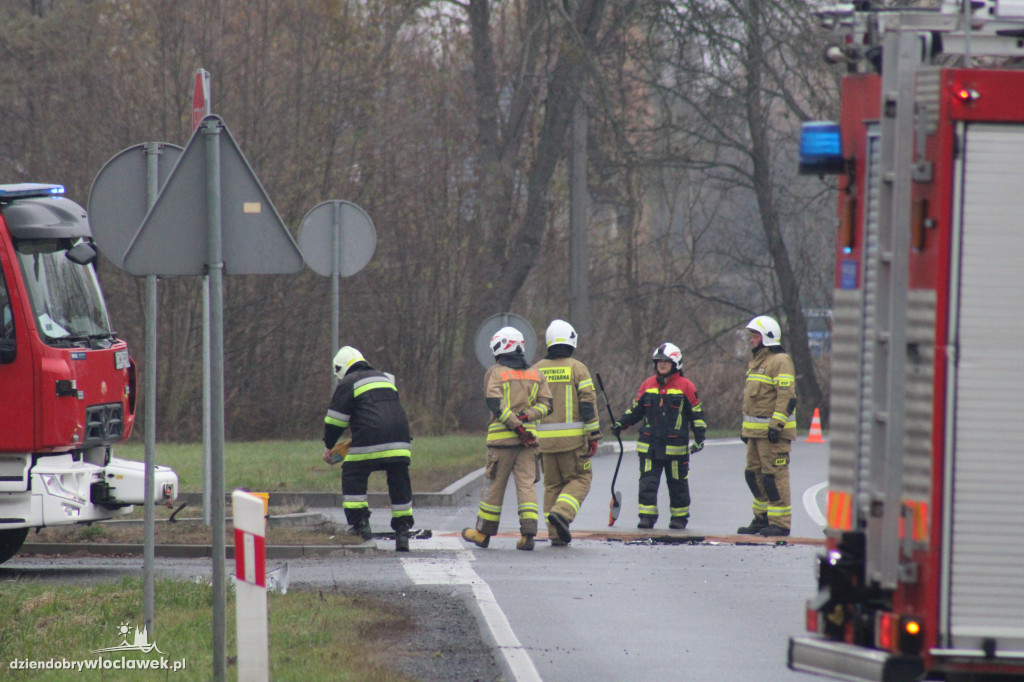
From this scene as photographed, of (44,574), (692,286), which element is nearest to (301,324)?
(692,286)

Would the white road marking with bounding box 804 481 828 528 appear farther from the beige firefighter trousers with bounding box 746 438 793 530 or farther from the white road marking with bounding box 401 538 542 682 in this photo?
the white road marking with bounding box 401 538 542 682

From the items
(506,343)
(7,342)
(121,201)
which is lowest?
(506,343)

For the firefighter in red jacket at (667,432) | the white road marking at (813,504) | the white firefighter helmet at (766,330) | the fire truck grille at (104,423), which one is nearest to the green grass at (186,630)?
the fire truck grille at (104,423)

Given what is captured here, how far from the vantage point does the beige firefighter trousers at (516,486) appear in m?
12.1

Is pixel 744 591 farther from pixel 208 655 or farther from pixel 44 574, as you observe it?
pixel 44 574

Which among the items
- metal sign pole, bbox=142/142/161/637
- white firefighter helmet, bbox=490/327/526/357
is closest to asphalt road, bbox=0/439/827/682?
metal sign pole, bbox=142/142/161/637

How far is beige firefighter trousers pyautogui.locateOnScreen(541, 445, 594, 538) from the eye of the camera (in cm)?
1267

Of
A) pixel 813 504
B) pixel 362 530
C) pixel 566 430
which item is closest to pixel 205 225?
pixel 362 530

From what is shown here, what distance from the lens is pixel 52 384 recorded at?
9.91 metres

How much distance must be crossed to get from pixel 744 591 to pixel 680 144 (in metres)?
22.6

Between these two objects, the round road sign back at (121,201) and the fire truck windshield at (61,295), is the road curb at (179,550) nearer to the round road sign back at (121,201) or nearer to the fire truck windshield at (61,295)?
the fire truck windshield at (61,295)

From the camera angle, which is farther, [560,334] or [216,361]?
[560,334]

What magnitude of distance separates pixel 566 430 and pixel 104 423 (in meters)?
4.18

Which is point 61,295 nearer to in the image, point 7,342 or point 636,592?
point 7,342
